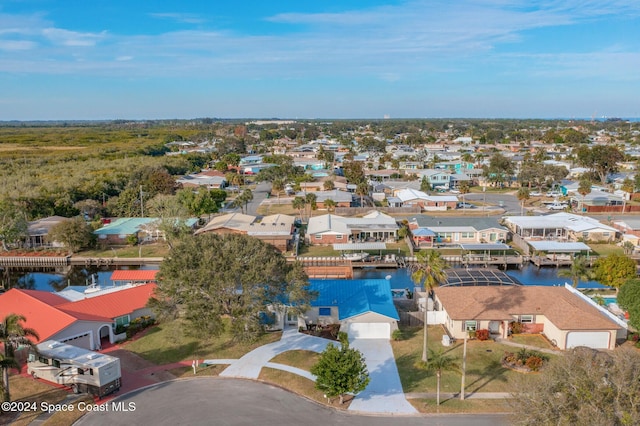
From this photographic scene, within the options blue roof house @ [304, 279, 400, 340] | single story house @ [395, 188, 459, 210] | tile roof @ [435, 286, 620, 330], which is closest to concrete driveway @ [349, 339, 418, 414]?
blue roof house @ [304, 279, 400, 340]

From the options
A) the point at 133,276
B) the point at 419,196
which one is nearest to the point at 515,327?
the point at 133,276

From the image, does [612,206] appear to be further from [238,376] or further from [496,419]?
[238,376]

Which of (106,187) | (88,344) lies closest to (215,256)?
(88,344)

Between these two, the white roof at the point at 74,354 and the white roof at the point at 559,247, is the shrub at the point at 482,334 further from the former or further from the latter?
the white roof at the point at 559,247

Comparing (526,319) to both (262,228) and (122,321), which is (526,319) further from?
(262,228)

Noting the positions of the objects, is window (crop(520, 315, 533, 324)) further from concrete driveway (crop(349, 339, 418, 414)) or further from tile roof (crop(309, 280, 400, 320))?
concrete driveway (crop(349, 339, 418, 414))

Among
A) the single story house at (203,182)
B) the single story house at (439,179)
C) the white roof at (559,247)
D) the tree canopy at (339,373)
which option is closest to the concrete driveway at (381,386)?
the tree canopy at (339,373)
